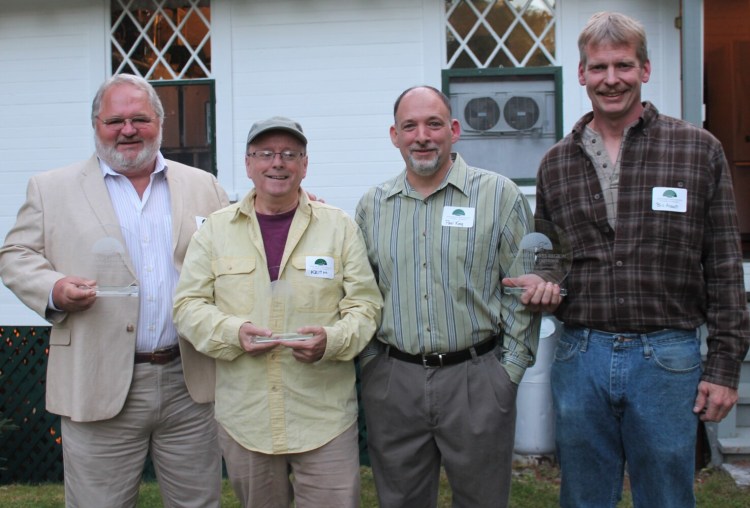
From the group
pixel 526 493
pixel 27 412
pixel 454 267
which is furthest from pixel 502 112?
pixel 27 412

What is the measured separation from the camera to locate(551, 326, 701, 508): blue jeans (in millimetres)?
3043

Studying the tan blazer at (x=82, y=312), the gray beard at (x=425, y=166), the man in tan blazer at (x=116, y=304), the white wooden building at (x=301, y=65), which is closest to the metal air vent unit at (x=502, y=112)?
the white wooden building at (x=301, y=65)

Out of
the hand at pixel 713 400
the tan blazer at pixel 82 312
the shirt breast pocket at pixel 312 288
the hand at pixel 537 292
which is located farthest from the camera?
the tan blazer at pixel 82 312

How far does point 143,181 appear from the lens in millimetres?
3707

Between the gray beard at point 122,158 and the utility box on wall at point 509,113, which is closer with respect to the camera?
the gray beard at point 122,158

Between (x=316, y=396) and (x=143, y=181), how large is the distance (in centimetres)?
132

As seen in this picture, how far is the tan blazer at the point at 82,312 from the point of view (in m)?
3.47

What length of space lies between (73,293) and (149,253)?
0.39 meters

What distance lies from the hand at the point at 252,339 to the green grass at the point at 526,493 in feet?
8.85

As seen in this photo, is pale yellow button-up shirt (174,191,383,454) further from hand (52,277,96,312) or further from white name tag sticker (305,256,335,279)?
hand (52,277,96,312)

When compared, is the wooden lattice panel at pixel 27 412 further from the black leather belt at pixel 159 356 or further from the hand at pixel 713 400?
the hand at pixel 713 400

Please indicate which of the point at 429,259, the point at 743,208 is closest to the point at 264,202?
the point at 429,259

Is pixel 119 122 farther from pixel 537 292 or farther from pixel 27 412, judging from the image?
pixel 27 412

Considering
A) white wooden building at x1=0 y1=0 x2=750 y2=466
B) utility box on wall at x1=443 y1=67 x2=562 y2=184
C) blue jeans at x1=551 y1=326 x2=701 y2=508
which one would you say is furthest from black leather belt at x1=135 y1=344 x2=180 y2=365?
utility box on wall at x1=443 y1=67 x2=562 y2=184
